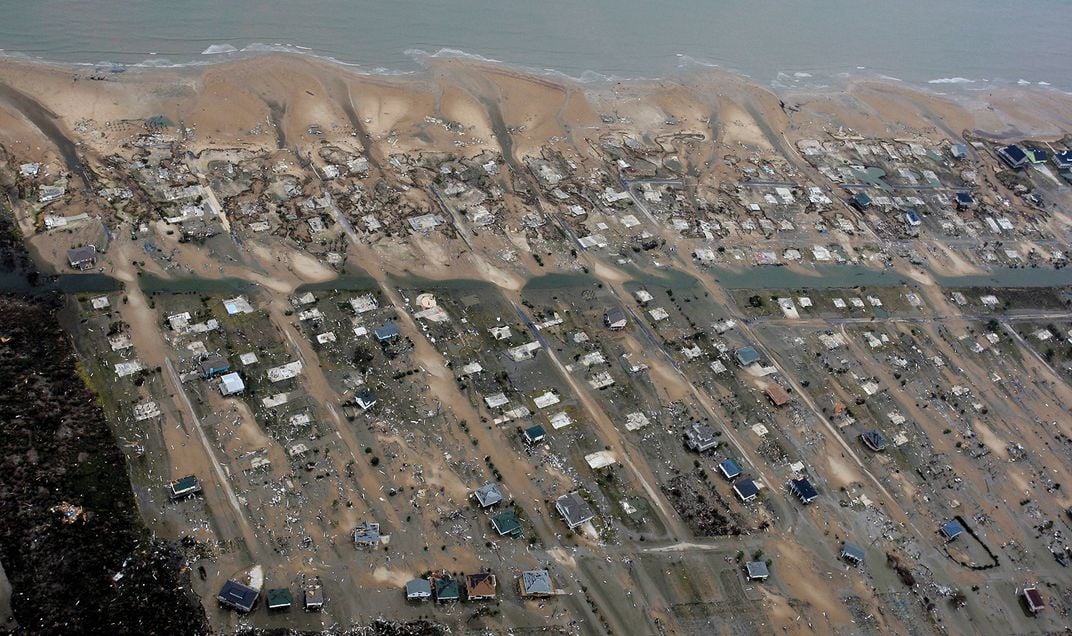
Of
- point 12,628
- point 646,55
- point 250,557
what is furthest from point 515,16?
point 12,628

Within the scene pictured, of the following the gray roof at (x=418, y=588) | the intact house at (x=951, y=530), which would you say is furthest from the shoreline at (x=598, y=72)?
the gray roof at (x=418, y=588)

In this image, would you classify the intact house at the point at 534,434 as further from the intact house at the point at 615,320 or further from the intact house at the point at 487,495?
the intact house at the point at 615,320

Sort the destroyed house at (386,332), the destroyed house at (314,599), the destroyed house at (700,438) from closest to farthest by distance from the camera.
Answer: the destroyed house at (314,599), the destroyed house at (700,438), the destroyed house at (386,332)

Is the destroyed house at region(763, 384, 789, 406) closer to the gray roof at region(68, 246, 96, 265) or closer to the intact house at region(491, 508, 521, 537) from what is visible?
the intact house at region(491, 508, 521, 537)

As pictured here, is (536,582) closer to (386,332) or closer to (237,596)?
(237,596)

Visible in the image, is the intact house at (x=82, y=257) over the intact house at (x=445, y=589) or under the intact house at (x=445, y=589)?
over

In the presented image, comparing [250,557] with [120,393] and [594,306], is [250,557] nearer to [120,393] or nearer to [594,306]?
[120,393]
